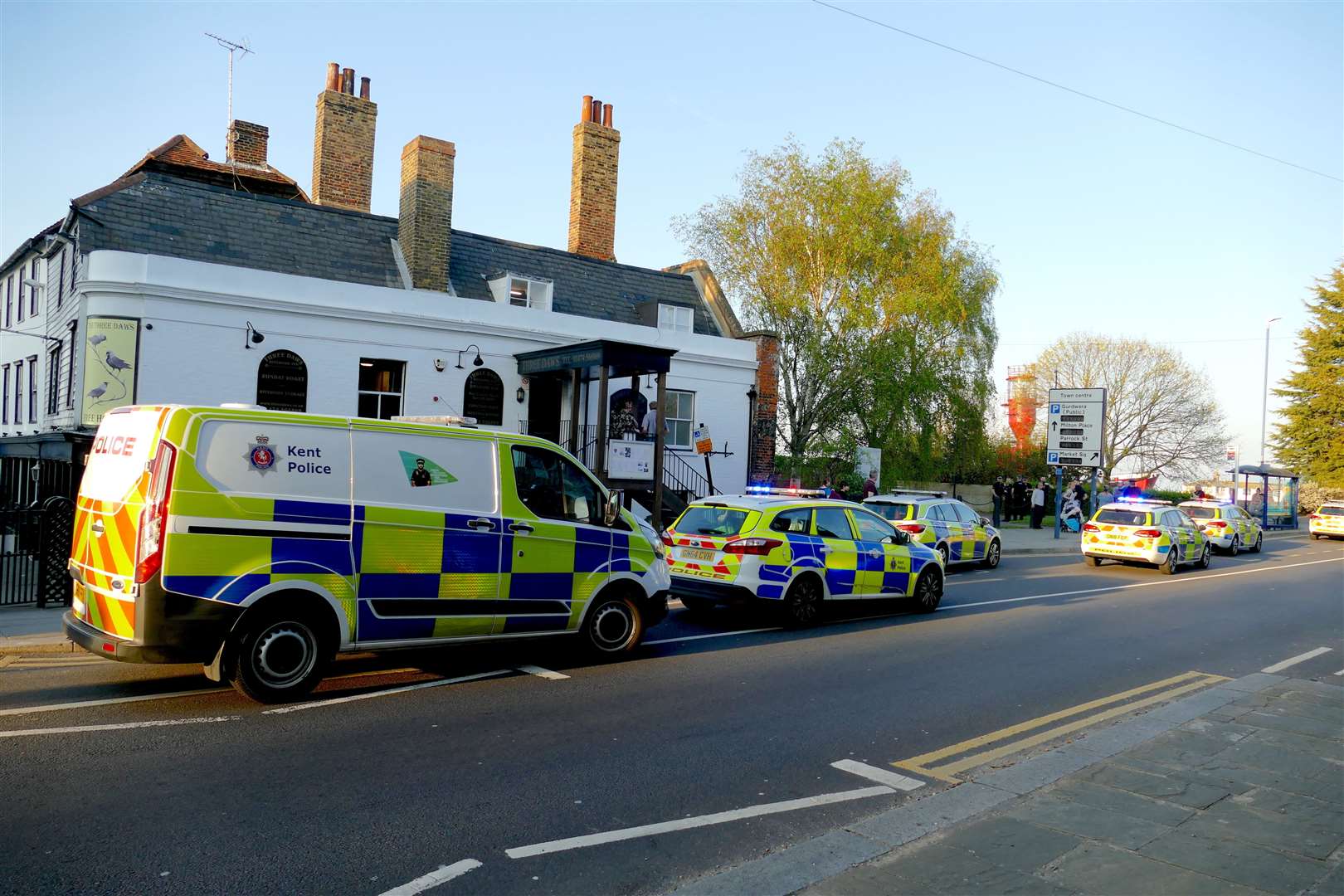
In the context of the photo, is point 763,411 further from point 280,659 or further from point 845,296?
point 280,659

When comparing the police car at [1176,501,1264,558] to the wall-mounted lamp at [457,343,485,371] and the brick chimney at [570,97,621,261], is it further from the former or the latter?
the wall-mounted lamp at [457,343,485,371]

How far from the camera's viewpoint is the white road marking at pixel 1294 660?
10.1 metres

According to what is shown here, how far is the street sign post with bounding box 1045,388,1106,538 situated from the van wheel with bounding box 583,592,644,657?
2372cm

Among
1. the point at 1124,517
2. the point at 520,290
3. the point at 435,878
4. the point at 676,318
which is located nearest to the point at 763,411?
the point at 676,318

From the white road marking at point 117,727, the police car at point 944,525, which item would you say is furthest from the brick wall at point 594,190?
the white road marking at point 117,727

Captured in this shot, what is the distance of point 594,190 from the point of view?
25281 millimetres

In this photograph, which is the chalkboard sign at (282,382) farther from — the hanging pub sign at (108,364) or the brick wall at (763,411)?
the brick wall at (763,411)

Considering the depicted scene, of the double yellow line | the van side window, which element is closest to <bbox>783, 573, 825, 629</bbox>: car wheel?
the van side window

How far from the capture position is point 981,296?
32125mm

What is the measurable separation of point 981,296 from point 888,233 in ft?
18.8

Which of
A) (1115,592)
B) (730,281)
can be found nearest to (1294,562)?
(1115,592)

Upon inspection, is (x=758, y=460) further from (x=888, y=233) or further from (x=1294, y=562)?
(x=1294, y=562)

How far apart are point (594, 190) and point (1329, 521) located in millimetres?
30751

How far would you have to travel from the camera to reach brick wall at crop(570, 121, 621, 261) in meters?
24.7
